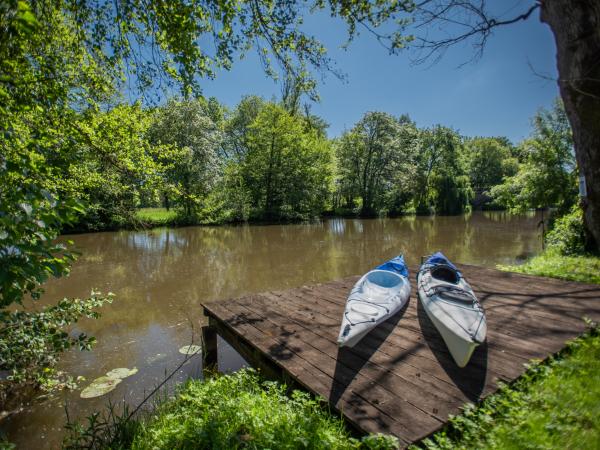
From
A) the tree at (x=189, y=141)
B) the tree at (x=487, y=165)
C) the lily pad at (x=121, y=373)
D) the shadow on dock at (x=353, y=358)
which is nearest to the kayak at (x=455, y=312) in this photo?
the shadow on dock at (x=353, y=358)

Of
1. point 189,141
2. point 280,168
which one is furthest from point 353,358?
point 280,168

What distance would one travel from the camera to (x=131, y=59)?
431cm

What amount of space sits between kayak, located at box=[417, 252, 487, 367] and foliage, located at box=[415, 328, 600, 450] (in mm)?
486

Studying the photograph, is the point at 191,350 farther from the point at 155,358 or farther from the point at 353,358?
the point at 353,358

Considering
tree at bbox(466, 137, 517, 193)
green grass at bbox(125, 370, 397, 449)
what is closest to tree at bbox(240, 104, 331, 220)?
green grass at bbox(125, 370, 397, 449)

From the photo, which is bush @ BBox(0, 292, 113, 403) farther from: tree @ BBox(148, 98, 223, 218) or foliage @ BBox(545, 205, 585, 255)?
tree @ BBox(148, 98, 223, 218)

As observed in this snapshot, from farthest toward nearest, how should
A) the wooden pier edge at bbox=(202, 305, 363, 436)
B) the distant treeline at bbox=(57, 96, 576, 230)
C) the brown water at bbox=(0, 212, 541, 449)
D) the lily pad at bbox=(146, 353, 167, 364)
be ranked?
the distant treeline at bbox=(57, 96, 576, 230)
the lily pad at bbox=(146, 353, 167, 364)
the brown water at bbox=(0, 212, 541, 449)
the wooden pier edge at bbox=(202, 305, 363, 436)

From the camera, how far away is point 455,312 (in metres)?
3.86

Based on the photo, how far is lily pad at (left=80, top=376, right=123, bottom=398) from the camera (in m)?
4.68

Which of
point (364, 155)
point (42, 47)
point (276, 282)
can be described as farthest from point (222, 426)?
point (364, 155)

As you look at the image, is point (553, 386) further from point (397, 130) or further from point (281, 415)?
point (397, 130)

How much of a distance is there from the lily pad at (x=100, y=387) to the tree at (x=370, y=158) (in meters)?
30.8

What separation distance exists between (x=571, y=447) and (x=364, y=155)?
110 feet

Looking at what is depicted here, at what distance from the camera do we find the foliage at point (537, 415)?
2168 mm
